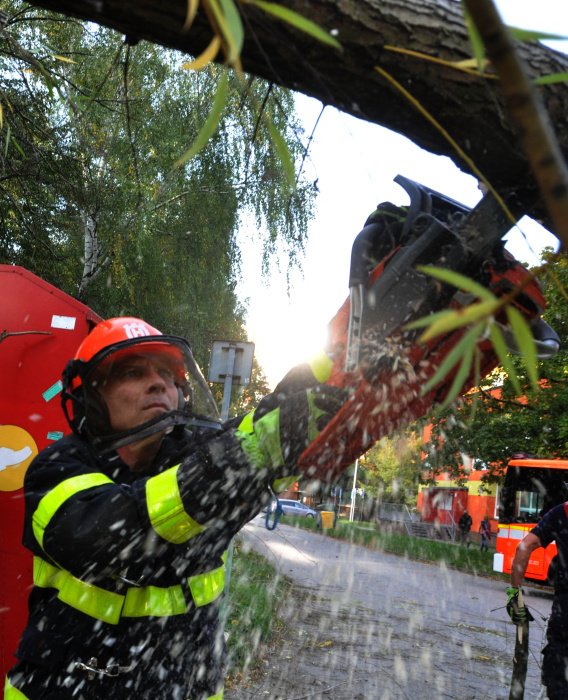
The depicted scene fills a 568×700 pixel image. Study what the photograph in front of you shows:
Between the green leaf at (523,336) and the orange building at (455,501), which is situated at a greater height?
the green leaf at (523,336)

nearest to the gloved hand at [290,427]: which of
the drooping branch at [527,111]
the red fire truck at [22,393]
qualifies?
the drooping branch at [527,111]

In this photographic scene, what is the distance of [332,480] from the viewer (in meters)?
1.96

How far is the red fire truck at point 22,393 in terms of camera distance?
381 centimetres

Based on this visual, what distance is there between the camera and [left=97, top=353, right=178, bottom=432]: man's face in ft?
7.75

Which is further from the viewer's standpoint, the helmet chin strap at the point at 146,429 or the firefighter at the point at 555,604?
the firefighter at the point at 555,604

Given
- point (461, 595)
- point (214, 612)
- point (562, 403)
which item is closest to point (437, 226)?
point (214, 612)

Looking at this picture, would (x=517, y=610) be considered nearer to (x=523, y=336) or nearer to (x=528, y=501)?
(x=523, y=336)

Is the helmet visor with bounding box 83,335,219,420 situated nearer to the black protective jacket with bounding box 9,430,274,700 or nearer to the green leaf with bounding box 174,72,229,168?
the black protective jacket with bounding box 9,430,274,700

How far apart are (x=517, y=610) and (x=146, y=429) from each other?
3.05 meters

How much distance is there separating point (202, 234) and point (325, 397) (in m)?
11.6

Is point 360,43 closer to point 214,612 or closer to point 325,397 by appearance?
point 325,397

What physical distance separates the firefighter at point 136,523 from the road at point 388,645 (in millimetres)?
3504

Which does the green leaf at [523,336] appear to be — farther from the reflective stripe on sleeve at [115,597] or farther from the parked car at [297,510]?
the parked car at [297,510]

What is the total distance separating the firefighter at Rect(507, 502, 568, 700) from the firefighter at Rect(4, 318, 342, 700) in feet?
7.44
